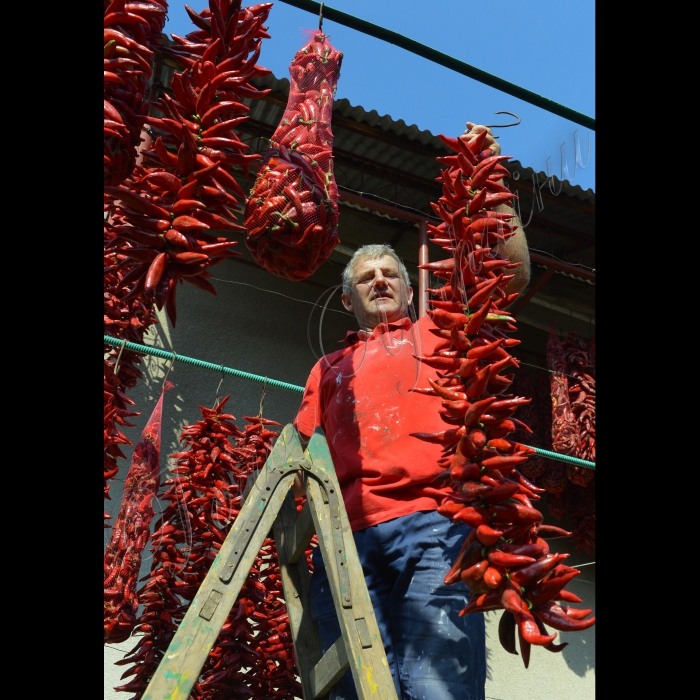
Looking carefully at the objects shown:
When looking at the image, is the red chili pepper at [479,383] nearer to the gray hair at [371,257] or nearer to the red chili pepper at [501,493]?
the red chili pepper at [501,493]

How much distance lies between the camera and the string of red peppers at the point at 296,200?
2240 millimetres

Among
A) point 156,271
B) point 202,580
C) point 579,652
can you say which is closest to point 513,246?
point 156,271

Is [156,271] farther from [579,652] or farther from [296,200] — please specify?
[579,652]

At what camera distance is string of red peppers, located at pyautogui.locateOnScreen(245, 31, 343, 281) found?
224 centimetres

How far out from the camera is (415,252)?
240 inches

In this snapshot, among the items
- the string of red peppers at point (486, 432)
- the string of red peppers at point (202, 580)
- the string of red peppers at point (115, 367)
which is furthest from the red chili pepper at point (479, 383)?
the string of red peppers at point (115, 367)

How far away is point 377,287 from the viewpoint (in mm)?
3000

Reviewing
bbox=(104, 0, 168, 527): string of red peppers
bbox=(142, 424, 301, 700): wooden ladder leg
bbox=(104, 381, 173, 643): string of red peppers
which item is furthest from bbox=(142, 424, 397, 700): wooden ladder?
bbox=(104, 381, 173, 643): string of red peppers

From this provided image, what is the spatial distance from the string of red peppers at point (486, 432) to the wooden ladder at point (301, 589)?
25 cm

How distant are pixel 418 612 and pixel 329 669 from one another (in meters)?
0.31
